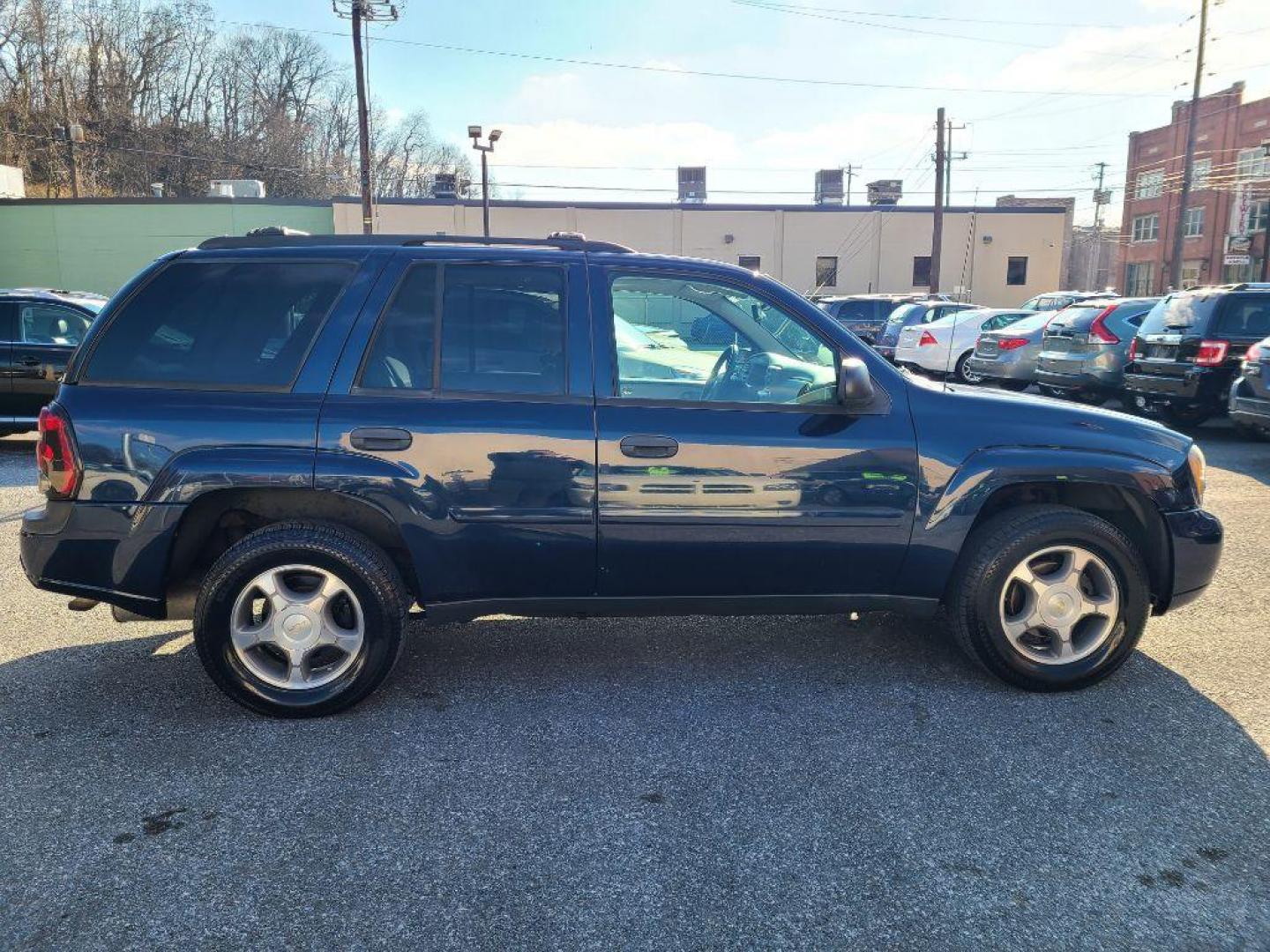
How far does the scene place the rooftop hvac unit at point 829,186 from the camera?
156ft

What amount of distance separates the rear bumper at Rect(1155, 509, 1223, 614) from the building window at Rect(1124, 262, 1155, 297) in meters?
57.7

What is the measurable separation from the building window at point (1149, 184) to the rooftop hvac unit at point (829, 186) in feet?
72.7

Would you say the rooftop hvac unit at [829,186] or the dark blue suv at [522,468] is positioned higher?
the rooftop hvac unit at [829,186]

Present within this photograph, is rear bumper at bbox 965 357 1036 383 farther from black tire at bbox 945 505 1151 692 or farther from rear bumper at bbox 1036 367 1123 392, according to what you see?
black tire at bbox 945 505 1151 692

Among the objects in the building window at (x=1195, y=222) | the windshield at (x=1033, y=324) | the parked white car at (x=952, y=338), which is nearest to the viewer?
the windshield at (x=1033, y=324)

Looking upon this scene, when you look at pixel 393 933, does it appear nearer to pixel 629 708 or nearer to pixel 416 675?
pixel 629 708

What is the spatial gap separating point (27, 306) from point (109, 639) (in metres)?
6.68

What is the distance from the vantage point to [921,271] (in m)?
43.1

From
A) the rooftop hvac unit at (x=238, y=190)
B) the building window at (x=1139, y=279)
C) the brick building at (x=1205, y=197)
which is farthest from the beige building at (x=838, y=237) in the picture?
the building window at (x=1139, y=279)

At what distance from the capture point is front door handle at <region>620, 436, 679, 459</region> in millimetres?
3537

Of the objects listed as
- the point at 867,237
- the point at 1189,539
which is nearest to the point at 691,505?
the point at 1189,539

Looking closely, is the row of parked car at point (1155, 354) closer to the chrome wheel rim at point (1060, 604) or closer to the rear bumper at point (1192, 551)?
the rear bumper at point (1192, 551)

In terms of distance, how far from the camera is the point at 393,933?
237 cm

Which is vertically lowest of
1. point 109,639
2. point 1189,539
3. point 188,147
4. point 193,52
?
point 109,639
